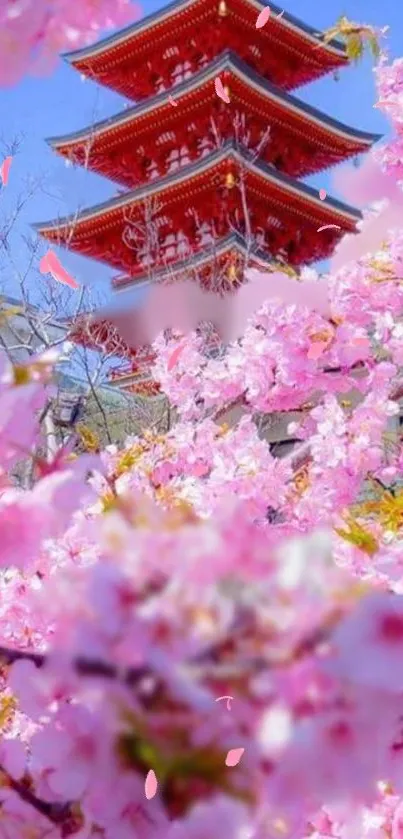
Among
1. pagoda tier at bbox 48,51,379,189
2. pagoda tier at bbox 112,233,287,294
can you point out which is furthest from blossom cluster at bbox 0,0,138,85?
pagoda tier at bbox 48,51,379,189

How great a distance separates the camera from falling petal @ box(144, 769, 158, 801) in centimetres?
50

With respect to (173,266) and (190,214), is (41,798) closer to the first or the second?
(173,266)

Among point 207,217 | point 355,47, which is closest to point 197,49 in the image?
point 207,217

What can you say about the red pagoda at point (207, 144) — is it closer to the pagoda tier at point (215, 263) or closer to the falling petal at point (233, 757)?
the pagoda tier at point (215, 263)

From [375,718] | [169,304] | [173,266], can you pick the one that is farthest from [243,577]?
[173,266]

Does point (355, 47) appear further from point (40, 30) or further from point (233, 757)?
point (233, 757)

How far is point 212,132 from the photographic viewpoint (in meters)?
15.1

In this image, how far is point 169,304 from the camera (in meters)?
4.94

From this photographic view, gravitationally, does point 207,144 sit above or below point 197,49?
below

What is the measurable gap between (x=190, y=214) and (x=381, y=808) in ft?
45.9

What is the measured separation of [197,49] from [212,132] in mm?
1806

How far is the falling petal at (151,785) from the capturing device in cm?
50

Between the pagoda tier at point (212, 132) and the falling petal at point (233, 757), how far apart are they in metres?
13.8

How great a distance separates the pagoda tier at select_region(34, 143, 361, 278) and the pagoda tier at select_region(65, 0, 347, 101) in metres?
2.24
